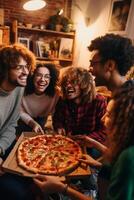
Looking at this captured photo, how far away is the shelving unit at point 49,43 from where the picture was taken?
479 centimetres

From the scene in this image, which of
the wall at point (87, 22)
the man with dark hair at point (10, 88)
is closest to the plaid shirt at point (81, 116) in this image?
the man with dark hair at point (10, 88)

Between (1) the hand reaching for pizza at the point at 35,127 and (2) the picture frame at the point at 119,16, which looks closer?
(1) the hand reaching for pizza at the point at 35,127

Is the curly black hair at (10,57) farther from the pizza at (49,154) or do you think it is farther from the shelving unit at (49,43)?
the shelving unit at (49,43)

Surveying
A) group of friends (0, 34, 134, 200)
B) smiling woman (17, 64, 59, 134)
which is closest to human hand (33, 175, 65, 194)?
group of friends (0, 34, 134, 200)

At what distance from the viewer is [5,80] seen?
211cm

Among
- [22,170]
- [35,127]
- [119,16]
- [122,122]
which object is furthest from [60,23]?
[122,122]

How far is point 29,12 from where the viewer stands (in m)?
4.88

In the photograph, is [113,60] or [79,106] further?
[79,106]

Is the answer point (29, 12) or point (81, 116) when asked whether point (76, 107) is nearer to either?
point (81, 116)

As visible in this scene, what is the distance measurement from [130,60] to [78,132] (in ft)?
2.80

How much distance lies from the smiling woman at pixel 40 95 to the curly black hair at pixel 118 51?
0.95 m

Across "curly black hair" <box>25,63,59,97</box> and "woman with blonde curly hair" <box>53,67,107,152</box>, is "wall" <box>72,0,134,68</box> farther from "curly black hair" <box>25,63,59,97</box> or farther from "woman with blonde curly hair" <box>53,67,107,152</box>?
"woman with blonde curly hair" <box>53,67,107,152</box>

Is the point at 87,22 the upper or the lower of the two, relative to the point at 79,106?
upper

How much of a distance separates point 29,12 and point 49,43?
0.63 m
